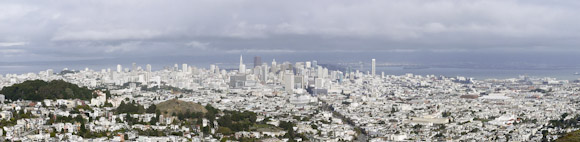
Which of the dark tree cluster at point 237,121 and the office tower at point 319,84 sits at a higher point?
the office tower at point 319,84

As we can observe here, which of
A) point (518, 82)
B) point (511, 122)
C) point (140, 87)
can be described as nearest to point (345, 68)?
point (518, 82)

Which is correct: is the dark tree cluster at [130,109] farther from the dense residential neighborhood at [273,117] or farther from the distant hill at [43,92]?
the distant hill at [43,92]

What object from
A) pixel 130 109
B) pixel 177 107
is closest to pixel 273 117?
pixel 177 107

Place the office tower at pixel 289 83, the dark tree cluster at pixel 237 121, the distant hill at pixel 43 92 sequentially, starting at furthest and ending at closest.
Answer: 1. the office tower at pixel 289 83
2. the distant hill at pixel 43 92
3. the dark tree cluster at pixel 237 121

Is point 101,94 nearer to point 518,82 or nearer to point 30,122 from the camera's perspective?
point 30,122

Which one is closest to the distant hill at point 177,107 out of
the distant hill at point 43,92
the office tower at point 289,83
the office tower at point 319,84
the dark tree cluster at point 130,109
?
the dark tree cluster at point 130,109

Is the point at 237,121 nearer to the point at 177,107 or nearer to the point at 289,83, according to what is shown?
the point at 177,107

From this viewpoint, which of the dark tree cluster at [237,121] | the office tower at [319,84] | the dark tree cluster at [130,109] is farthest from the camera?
the office tower at [319,84]

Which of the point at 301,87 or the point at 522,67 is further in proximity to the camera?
the point at 522,67
